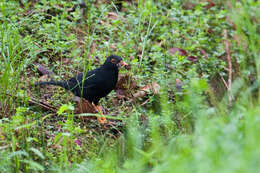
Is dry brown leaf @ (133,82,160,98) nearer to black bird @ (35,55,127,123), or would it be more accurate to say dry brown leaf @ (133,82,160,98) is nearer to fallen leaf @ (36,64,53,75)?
black bird @ (35,55,127,123)

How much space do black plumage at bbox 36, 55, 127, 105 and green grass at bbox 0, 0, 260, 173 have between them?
18cm

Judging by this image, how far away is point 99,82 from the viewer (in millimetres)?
4633

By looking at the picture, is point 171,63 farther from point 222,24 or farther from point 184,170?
point 184,170

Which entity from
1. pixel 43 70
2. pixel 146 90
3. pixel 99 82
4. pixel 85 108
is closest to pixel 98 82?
pixel 99 82

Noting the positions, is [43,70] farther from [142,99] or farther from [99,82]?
[142,99]

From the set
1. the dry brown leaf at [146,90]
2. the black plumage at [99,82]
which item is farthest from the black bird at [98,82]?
the dry brown leaf at [146,90]

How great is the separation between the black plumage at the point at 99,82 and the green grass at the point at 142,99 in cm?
18

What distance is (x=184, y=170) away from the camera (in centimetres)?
196

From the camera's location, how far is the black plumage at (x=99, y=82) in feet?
15.2

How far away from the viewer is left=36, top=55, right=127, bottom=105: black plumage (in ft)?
15.2

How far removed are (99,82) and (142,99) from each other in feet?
2.13

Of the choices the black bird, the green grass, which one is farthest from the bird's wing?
the green grass

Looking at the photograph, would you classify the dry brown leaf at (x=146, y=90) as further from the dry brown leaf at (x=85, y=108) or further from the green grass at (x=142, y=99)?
the dry brown leaf at (x=85, y=108)

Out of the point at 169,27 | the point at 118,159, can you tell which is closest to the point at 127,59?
the point at 169,27
